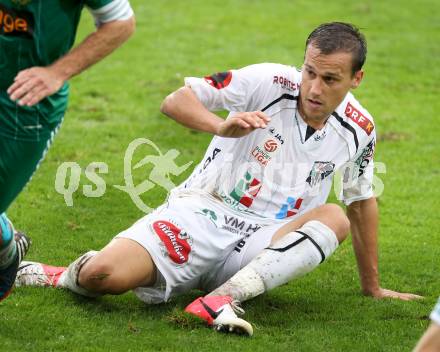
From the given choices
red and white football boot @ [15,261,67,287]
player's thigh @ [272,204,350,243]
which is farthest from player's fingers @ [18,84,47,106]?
player's thigh @ [272,204,350,243]

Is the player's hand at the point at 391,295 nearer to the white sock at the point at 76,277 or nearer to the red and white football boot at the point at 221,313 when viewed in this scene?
the red and white football boot at the point at 221,313

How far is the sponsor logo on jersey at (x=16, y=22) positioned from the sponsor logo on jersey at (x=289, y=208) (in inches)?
81.2

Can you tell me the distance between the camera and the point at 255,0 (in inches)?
636

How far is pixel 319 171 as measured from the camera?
6238 mm

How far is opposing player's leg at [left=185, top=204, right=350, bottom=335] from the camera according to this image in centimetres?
564

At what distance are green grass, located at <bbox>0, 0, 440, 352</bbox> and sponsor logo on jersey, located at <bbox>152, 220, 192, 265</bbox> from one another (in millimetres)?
316

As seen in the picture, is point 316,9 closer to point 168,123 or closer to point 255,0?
point 255,0

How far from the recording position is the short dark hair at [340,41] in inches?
230

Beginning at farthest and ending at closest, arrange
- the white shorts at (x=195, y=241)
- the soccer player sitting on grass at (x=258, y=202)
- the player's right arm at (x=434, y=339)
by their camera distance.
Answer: the white shorts at (x=195, y=241), the soccer player sitting on grass at (x=258, y=202), the player's right arm at (x=434, y=339)

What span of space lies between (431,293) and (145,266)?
6.38 ft

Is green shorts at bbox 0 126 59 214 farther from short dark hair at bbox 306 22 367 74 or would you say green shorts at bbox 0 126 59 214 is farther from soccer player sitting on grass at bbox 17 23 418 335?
short dark hair at bbox 306 22 367 74

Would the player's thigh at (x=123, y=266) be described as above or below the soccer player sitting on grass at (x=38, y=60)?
below

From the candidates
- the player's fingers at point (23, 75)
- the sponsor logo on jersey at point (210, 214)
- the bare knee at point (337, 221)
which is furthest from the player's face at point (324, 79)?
the player's fingers at point (23, 75)

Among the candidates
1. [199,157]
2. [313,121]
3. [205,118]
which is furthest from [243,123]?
[199,157]
